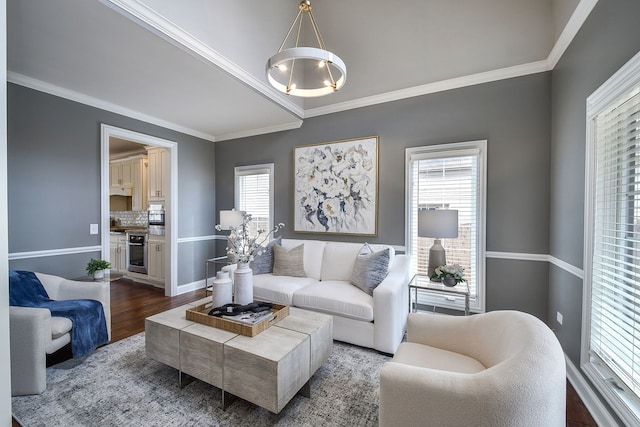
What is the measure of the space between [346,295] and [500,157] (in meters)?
2.21

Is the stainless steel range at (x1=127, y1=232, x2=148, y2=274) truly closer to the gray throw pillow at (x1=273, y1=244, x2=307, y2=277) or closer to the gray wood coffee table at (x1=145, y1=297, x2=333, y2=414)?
the gray throw pillow at (x1=273, y1=244, x2=307, y2=277)

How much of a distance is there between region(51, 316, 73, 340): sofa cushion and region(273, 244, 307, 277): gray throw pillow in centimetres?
194

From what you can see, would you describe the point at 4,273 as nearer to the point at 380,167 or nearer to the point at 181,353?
the point at 181,353

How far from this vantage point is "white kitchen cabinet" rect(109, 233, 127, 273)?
530 centimetres

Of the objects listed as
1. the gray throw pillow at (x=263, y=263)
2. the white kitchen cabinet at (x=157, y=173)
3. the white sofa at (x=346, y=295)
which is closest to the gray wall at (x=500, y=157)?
the white sofa at (x=346, y=295)

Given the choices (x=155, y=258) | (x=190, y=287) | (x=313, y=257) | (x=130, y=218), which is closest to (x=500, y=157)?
(x=313, y=257)

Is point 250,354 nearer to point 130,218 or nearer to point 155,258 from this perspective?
point 155,258

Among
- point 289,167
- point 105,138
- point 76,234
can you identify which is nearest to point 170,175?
point 105,138

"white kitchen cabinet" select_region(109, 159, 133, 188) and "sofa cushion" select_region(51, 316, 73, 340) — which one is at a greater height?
"white kitchen cabinet" select_region(109, 159, 133, 188)

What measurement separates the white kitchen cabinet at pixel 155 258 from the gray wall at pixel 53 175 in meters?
1.33

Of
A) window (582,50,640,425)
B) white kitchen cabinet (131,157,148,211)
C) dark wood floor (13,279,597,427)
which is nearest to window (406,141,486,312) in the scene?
window (582,50,640,425)

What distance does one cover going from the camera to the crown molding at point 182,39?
190 cm

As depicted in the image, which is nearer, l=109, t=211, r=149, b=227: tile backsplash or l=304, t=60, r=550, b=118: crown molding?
l=304, t=60, r=550, b=118: crown molding

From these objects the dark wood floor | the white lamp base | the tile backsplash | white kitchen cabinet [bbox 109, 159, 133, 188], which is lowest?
the dark wood floor
